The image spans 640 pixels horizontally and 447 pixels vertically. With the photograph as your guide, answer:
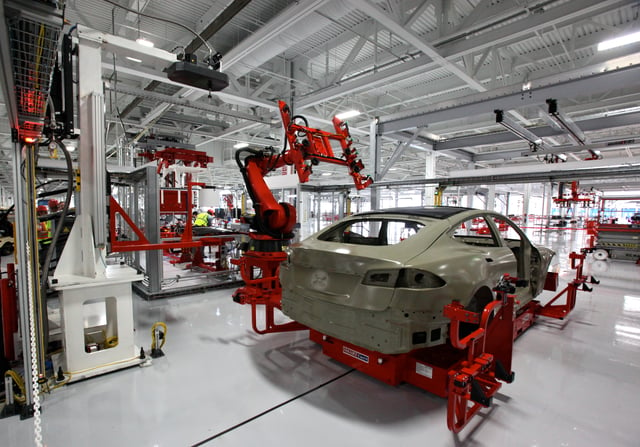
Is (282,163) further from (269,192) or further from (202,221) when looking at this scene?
(202,221)

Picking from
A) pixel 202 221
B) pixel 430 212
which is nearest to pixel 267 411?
pixel 430 212

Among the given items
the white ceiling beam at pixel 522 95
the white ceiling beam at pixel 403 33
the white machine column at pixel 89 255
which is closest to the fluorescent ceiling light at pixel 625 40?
the white ceiling beam at pixel 522 95

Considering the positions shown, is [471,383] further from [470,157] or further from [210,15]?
[470,157]

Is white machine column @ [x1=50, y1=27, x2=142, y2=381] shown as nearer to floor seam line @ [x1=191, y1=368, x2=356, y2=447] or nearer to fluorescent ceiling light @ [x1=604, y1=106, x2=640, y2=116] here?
floor seam line @ [x1=191, y1=368, x2=356, y2=447]

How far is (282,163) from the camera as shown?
15.0ft

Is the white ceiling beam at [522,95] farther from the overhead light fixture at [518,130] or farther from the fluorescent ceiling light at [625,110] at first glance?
the fluorescent ceiling light at [625,110]

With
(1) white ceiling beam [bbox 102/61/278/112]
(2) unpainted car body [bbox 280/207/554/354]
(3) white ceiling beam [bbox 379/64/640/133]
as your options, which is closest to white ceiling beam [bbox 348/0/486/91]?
(3) white ceiling beam [bbox 379/64/640/133]

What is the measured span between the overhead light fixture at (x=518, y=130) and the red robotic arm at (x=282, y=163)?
3.12m

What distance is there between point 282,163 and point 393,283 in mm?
2804

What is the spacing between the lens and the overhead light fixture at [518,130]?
5.77m

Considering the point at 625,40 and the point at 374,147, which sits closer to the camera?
the point at 625,40

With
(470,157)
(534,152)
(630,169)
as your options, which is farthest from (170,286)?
(470,157)

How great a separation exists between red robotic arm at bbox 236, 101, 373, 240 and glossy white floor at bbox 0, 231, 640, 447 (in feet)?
4.79

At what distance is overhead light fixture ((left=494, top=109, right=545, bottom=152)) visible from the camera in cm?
577
